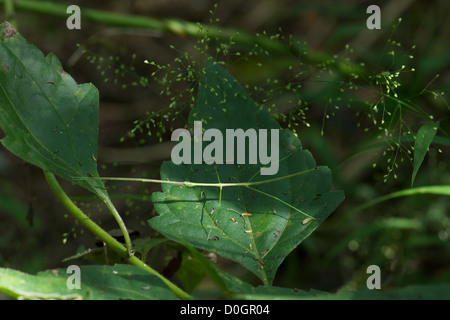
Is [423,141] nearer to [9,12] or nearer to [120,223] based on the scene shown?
[120,223]

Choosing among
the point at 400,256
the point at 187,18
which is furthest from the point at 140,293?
the point at 187,18

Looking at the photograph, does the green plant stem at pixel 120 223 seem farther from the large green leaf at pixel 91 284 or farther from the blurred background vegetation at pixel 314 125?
the blurred background vegetation at pixel 314 125

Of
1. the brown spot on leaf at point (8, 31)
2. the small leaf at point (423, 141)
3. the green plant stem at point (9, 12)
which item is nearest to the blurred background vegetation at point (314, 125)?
the small leaf at point (423, 141)

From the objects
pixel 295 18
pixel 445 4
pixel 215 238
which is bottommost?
pixel 215 238

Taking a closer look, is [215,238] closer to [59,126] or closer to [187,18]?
[59,126]

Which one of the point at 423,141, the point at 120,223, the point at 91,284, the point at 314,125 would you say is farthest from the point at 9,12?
the point at 314,125

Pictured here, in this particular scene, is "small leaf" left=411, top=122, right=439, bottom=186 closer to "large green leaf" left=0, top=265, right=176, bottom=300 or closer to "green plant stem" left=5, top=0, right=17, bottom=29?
"large green leaf" left=0, top=265, right=176, bottom=300
